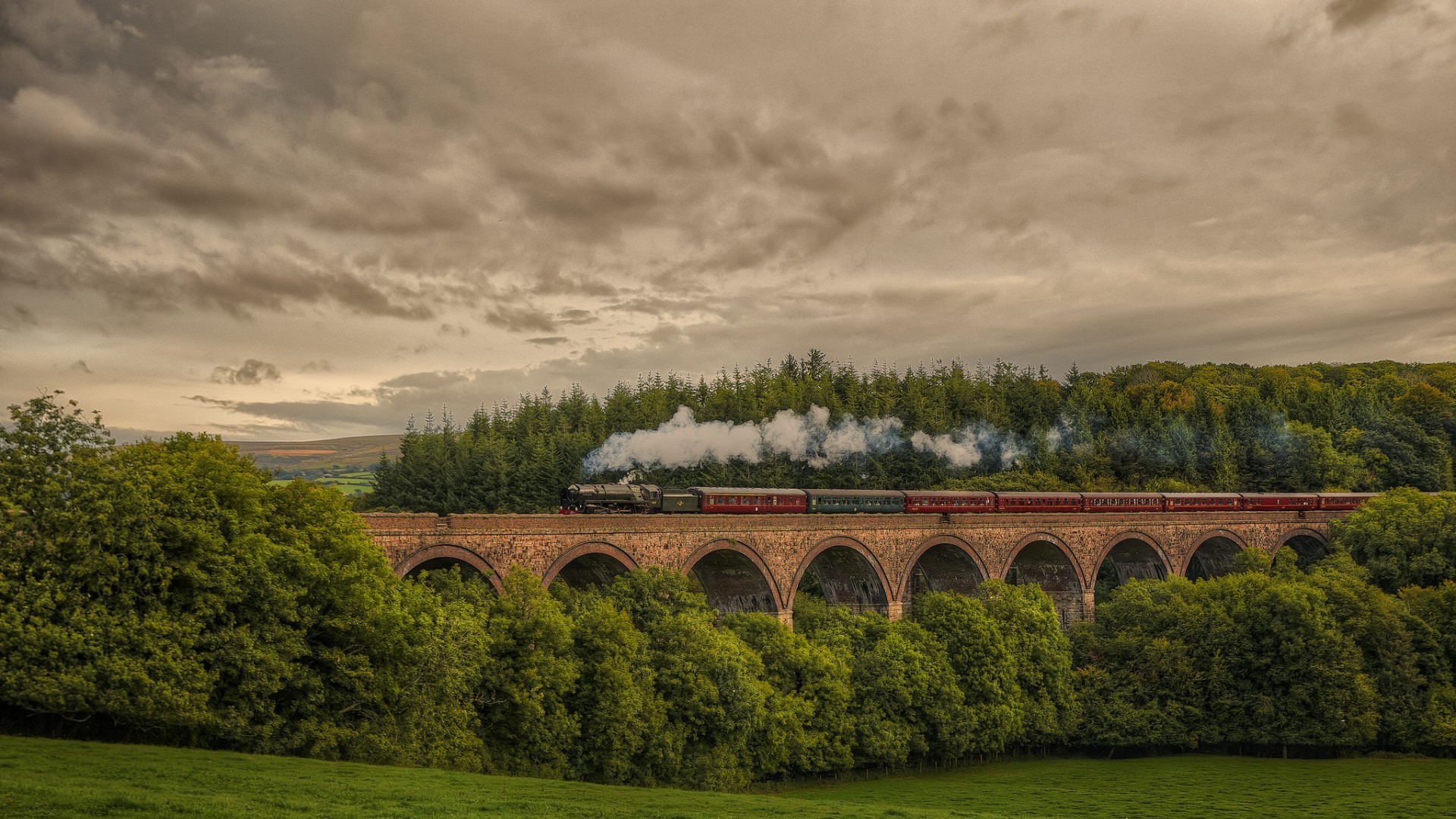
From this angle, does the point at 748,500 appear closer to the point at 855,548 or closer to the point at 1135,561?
the point at 855,548

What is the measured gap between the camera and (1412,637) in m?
44.3

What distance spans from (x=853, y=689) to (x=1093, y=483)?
55074mm

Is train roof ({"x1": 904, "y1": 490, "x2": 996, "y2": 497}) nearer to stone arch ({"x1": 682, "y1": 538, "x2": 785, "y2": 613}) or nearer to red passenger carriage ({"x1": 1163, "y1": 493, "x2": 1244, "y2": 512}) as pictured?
stone arch ({"x1": 682, "y1": 538, "x2": 785, "y2": 613})

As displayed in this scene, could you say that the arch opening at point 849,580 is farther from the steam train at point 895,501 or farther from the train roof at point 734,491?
the train roof at point 734,491

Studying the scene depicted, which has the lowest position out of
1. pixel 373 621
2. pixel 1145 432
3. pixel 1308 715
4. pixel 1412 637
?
pixel 1308 715

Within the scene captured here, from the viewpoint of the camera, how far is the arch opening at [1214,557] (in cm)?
6362

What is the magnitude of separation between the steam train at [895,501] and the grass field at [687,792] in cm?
1293

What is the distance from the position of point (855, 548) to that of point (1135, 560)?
23.6 meters

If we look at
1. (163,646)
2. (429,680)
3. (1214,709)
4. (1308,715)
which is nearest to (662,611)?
(429,680)

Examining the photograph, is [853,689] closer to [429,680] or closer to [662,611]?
[662,611]

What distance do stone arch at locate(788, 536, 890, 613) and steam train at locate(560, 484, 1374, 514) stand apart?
2.00m

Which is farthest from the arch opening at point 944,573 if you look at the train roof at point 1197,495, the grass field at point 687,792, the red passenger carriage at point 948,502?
the train roof at point 1197,495

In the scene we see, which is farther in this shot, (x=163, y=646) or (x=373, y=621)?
(x=373, y=621)

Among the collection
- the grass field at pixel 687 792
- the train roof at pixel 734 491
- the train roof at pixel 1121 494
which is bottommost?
the grass field at pixel 687 792
